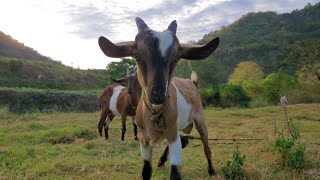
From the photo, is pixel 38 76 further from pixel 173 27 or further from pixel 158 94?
pixel 158 94

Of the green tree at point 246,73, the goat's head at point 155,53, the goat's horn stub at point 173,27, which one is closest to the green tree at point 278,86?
the green tree at point 246,73

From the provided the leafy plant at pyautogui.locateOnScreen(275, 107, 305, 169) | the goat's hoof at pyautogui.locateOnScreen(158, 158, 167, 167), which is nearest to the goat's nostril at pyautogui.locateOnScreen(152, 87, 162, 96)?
the leafy plant at pyautogui.locateOnScreen(275, 107, 305, 169)

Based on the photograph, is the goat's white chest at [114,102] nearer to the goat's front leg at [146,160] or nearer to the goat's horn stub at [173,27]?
the goat's front leg at [146,160]

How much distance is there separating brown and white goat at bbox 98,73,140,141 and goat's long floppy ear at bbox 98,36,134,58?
21.9 ft

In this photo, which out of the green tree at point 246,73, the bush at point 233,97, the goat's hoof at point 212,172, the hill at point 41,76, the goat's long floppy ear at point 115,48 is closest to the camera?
the goat's long floppy ear at point 115,48

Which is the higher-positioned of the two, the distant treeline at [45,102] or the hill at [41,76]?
the hill at [41,76]

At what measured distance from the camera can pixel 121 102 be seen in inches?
465

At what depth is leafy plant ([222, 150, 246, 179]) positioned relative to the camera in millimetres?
5234

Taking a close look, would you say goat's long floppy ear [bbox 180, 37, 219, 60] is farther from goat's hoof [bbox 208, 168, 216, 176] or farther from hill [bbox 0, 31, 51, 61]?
hill [bbox 0, 31, 51, 61]

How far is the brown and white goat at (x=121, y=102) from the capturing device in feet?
35.2

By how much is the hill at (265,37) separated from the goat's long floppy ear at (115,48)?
5274 cm

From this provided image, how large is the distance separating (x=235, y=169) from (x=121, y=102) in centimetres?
688

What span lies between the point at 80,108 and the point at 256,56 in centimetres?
5837

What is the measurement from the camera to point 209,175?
585cm
